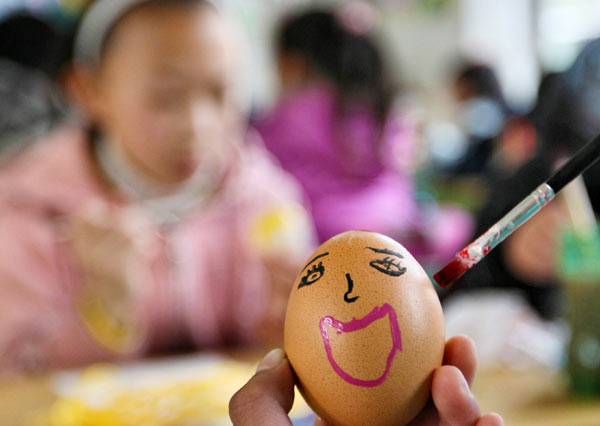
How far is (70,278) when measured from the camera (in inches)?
53.3

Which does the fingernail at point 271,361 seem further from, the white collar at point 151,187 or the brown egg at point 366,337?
the white collar at point 151,187

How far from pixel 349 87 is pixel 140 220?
47.9 inches

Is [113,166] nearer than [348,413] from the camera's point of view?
No

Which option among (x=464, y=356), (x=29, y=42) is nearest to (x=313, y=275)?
(x=464, y=356)

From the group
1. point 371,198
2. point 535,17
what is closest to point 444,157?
point 535,17

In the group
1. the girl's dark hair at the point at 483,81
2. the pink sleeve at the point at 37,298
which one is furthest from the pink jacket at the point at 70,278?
the girl's dark hair at the point at 483,81

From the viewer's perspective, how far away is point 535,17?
4.80 meters

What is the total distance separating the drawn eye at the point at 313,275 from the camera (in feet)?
1.66

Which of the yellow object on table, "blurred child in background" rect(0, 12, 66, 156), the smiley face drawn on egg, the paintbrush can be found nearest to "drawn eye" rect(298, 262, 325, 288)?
the smiley face drawn on egg

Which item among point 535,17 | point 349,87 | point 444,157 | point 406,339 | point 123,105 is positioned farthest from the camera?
point 535,17

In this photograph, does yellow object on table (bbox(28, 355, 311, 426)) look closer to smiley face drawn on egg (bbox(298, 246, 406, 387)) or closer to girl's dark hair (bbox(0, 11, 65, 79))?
smiley face drawn on egg (bbox(298, 246, 406, 387))

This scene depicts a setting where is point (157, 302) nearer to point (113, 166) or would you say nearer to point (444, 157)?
point (113, 166)

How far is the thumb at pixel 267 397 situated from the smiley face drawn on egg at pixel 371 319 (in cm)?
4

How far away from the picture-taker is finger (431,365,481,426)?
424mm
